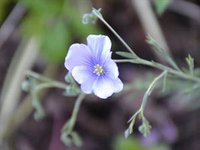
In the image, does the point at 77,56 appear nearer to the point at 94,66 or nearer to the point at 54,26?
the point at 94,66

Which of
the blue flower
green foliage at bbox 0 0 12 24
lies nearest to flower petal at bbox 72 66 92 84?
the blue flower

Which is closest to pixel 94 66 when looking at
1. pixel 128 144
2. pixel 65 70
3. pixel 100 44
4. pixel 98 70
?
pixel 98 70

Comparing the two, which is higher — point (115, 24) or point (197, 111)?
point (115, 24)

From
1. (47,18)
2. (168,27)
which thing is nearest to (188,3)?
(168,27)

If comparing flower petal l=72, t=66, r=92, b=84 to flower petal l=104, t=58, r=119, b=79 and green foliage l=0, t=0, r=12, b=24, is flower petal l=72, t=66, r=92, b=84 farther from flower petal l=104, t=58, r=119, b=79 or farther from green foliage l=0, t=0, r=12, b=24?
green foliage l=0, t=0, r=12, b=24

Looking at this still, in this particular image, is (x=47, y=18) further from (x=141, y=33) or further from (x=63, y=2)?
(x=141, y=33)

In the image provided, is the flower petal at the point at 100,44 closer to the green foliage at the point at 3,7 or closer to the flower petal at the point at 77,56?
the flower petal at the point at 77,56
